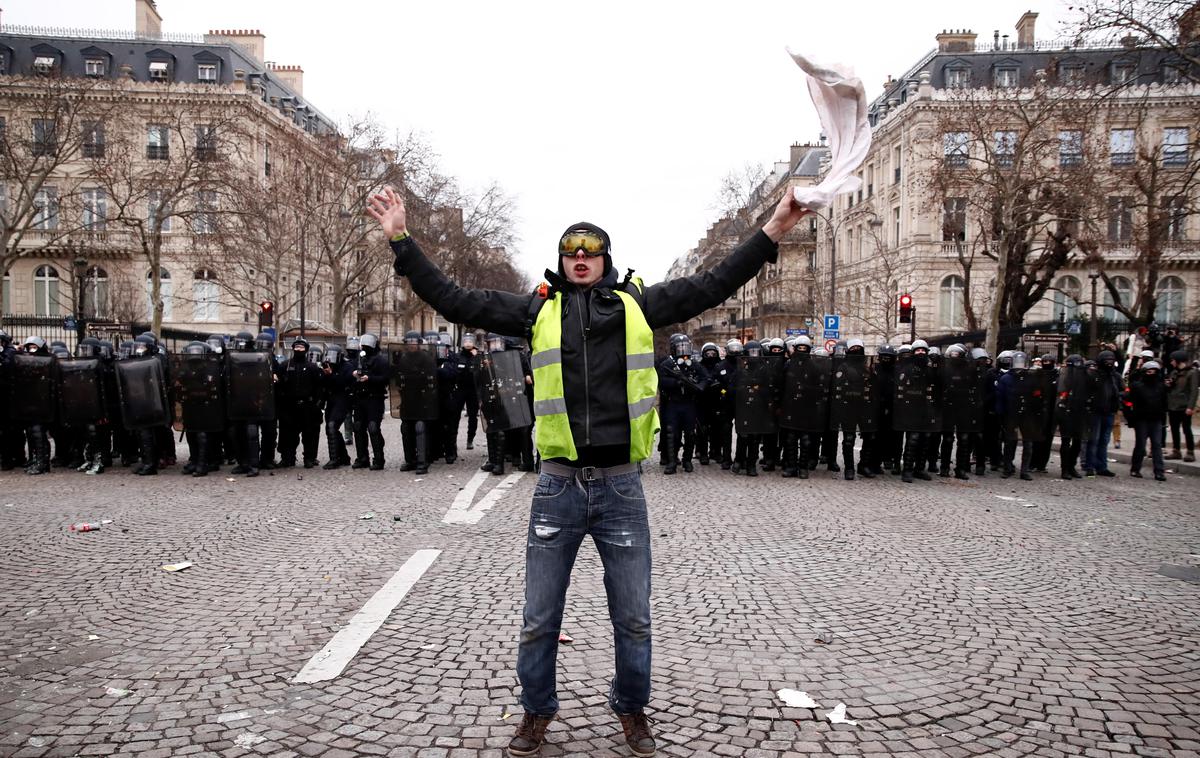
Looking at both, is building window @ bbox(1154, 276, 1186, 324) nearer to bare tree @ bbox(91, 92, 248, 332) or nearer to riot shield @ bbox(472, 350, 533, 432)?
bare tree @ bbox(91, 92, 248, 332)

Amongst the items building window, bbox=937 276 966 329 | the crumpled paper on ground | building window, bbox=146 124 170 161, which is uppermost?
building window, bbox=146 124 170 161

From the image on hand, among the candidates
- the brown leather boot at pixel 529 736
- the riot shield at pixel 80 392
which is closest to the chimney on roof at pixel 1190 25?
the brown leather boot at pixel 529 736

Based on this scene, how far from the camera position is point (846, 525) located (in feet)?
27.5

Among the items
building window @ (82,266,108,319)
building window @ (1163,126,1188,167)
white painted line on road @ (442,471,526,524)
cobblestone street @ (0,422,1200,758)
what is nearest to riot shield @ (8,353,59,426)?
cobblestone street @ (0,422,1200,758)

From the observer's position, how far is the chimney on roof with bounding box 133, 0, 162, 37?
5503cm

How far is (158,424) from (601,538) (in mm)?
10048

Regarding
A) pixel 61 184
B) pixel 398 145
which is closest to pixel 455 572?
pixel 398 145

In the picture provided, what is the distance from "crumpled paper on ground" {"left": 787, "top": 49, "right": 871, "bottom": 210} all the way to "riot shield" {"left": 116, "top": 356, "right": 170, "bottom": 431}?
34.6ft

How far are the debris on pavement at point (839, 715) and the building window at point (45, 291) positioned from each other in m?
58.3

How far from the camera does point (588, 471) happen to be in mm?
3326

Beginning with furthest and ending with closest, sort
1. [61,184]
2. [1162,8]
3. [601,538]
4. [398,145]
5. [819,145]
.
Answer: [819,145] < [61,184] < [398,145] < [1162,8] < [601,538]

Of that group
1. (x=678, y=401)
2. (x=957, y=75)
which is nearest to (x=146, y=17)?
(x=957, y=75)

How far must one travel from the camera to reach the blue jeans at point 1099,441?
43.6 feet

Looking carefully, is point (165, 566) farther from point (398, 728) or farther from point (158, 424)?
point (158, 424)
